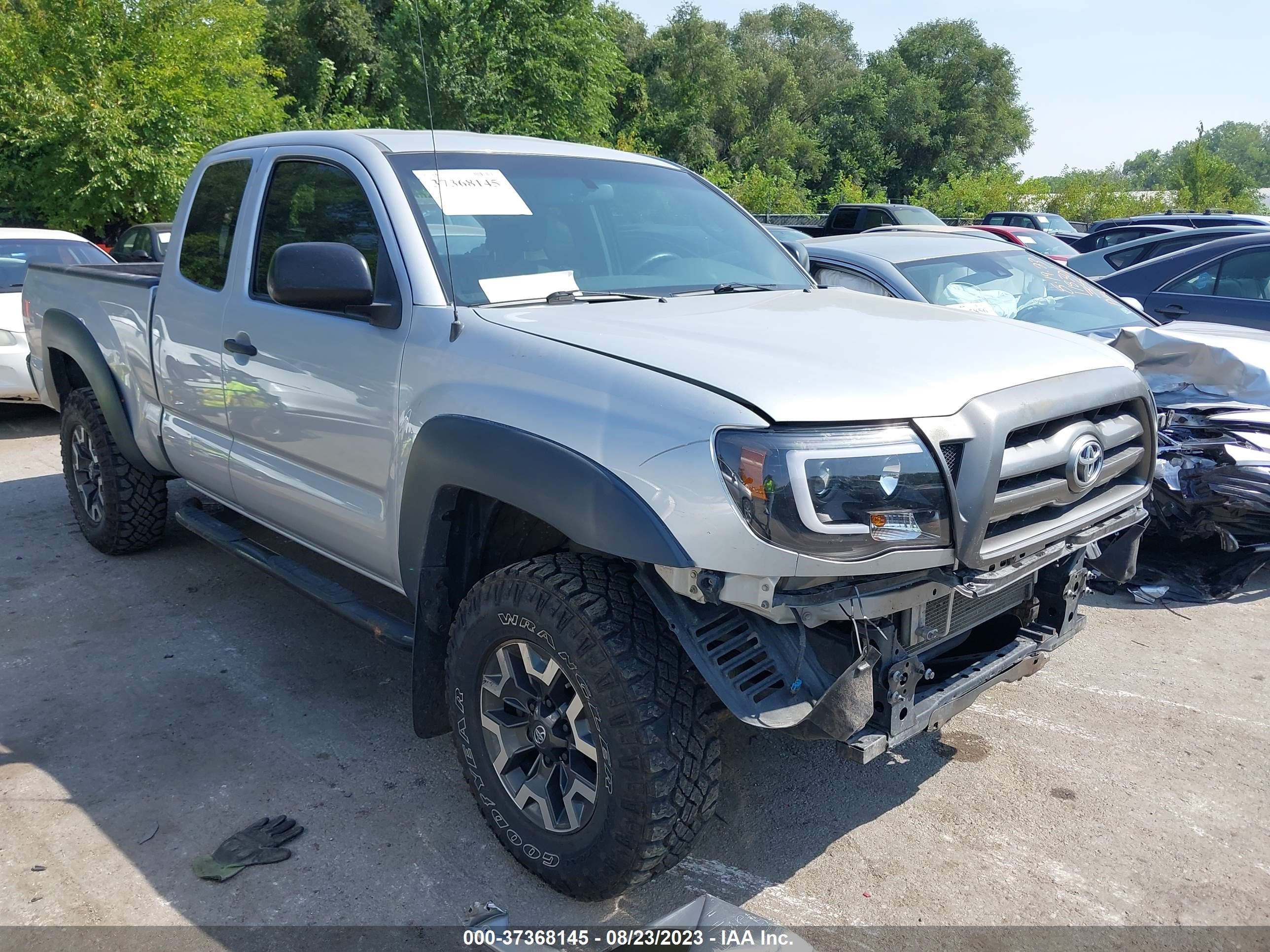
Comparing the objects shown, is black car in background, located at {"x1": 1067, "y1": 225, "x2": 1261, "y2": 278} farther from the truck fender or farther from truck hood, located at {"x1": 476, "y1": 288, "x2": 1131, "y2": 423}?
the truck fender

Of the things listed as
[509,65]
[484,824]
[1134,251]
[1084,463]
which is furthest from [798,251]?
[509,65]

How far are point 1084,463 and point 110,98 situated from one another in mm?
15428

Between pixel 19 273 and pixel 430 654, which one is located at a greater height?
pixel 19 273

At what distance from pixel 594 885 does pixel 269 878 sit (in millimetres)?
981

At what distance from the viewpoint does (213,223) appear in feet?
14.4

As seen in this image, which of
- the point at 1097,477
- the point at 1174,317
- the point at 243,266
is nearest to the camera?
the point at 1097,477

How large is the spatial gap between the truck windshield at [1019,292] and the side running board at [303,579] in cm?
387

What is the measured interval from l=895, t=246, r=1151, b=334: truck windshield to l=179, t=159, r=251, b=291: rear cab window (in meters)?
3.74

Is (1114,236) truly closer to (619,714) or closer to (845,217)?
(845,217)

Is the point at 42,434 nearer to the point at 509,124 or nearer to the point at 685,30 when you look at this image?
the point at 509,124

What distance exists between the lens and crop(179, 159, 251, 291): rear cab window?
4223mm

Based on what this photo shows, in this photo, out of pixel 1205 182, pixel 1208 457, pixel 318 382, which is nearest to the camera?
pixel 318 382

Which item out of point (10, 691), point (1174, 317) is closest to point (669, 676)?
point (10, 691)

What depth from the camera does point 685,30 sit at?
4503cm
